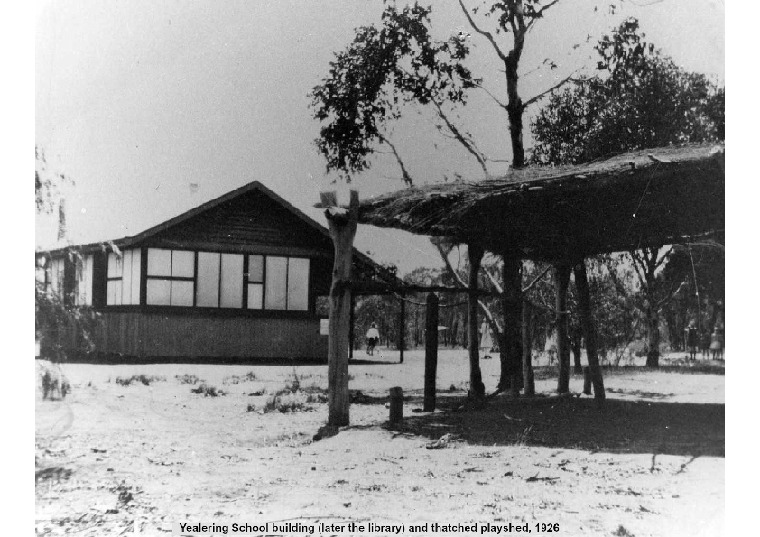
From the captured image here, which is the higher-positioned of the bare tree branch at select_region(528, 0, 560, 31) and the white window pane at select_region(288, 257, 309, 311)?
the bare tree branch at select_region(528, 0, 560, 31)

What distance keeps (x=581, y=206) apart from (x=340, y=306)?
3.09 m

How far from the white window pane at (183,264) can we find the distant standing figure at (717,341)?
1099cm

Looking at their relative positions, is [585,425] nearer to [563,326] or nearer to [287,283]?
[563,326]

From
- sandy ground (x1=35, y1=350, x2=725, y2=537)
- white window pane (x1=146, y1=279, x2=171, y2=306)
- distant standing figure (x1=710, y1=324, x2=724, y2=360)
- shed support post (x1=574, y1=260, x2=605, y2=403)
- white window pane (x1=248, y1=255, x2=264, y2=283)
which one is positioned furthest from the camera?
white window pane (x1=248, y1=255, x2=264, y2=283)

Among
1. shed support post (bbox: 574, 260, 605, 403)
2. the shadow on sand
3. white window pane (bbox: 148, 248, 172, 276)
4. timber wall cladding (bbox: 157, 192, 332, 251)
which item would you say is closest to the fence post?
the shadow on sand

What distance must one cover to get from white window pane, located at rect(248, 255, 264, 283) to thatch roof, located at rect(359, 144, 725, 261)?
269 inches

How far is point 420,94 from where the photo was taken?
345 inches

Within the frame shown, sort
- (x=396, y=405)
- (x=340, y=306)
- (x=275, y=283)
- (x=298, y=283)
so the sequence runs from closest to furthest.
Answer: (x=340, y=306) < (x=396, y=405) < (x=275, y=283) < (x=298, y=283)

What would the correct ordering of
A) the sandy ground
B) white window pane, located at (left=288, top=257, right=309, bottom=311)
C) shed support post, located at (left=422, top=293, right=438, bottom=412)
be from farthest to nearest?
white window pane, located at (left=288, top=257, right=309, bottom=311) → shed support post, located at (left=422, top=293, right=438, bottom=412) → the sandy ground

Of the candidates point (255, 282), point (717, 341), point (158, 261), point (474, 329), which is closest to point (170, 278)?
point (158, 261)

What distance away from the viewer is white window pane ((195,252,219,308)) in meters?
15.3

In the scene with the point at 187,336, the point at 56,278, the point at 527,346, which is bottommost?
the point at 187,336

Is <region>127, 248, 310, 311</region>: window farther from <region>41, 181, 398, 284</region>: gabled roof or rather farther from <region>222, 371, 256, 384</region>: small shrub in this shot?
<region>222, 371, 256, 384</region>: small shrub

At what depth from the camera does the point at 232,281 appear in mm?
15562
